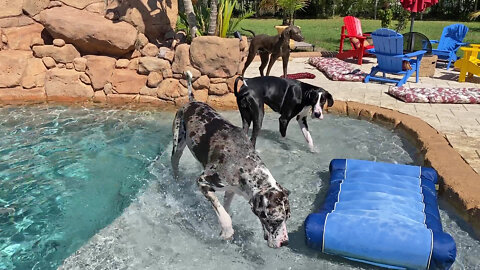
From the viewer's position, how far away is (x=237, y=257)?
3404 millimetres

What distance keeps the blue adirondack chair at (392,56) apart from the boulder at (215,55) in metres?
3.37

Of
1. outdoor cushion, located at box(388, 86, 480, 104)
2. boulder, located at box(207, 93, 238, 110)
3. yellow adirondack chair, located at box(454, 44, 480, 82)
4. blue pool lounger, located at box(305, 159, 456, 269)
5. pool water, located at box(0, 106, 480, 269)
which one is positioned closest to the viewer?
blue pool lounger, located at box(305, 159, 456, 269)

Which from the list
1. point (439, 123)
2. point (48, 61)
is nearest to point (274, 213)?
point (439, 123)

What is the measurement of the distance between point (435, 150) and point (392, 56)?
4.49 metres

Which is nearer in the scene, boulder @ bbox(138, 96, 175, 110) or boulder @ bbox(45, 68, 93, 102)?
boulder @ bbox(138, 96, 175, 110)

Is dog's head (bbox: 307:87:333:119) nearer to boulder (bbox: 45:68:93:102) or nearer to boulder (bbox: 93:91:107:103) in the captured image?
boulder (bbox: 93:91:107:103)

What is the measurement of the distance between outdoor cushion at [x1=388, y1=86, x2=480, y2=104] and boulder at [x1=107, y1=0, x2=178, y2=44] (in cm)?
521

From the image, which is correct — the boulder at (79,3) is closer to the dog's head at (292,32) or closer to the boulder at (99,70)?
the boulder at (99,70)

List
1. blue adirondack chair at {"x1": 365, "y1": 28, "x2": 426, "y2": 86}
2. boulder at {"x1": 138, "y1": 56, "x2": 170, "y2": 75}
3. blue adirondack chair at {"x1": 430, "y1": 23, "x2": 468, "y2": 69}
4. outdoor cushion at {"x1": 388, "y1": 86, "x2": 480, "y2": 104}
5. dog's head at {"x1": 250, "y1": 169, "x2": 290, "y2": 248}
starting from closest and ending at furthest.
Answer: dog's head at {"x1": 250, "y1": 169, "x2": 290, "y2": 248} < outdoor cushion at {"x1": 388, "y1": 86, "x2": 480, "y2": 104} < boulder at {"x1": 138, "y1": 56, "x2": 170, "y2": 75} < blue adirondack chair at {"x1": 365, "y1": 28, "x2": 426, "y2": 86} < blue adirondack chair at {"x1": 430, "y1": 23, "x2": 468, "y2": 69}

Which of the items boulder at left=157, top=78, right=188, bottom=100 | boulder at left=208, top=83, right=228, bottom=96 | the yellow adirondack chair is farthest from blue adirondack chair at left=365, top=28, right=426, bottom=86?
boulder at left=157, top=78, right=188, bottom=100

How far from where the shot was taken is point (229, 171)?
10.9 feet

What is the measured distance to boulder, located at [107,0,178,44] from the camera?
854cm

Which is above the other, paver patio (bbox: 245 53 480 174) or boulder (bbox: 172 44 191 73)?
boulder (bbox: 172 44 191 73)

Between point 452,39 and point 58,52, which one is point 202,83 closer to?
point 58,52
